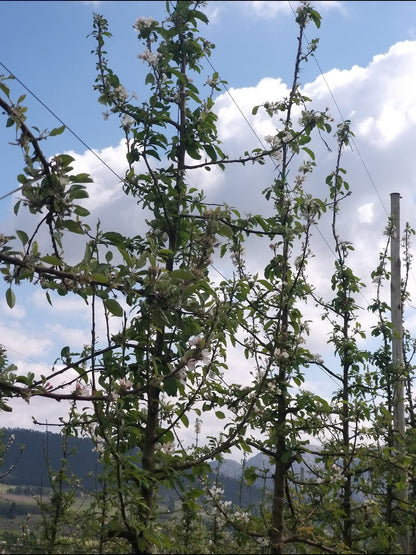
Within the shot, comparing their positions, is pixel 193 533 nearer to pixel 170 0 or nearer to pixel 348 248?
pixel 348 248

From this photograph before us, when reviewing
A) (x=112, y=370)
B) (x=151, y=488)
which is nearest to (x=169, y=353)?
(x=112, y=370)

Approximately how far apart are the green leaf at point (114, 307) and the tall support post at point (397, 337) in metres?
5.50

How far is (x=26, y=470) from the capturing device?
159m

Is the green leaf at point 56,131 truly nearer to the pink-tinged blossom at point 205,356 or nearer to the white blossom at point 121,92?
the pink-tinged blossom at point 205,356

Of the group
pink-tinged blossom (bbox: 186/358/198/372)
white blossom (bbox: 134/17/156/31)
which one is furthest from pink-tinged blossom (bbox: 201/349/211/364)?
white blossom (bbox: 134/17/156/31)

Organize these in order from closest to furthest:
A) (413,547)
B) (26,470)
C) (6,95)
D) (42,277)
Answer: (6,95) → (42,277) → (413,547) → (26,470)

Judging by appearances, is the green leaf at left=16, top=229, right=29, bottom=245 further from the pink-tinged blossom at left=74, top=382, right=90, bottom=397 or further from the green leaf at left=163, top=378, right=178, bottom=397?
the green leaf at left=163, top=378, right=178, bottom=397

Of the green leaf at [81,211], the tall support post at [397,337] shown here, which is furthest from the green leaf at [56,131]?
the tall support post at [397,337]

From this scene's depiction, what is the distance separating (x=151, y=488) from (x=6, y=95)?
8.35 feet

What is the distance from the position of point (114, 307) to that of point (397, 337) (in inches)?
247

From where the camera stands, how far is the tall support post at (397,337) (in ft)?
24.6

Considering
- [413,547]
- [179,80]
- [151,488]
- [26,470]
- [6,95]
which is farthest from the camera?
[26,470]

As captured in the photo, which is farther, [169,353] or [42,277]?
[169,353]

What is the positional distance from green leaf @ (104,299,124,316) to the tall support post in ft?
18.1
